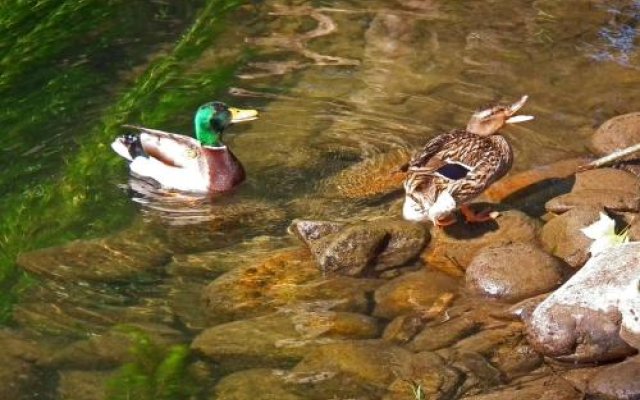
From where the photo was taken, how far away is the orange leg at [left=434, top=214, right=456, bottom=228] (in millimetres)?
7507

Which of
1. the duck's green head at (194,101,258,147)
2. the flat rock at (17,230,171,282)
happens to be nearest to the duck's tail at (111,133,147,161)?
the duck's green head at (194,101,258,147)

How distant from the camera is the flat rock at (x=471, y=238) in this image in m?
7.19

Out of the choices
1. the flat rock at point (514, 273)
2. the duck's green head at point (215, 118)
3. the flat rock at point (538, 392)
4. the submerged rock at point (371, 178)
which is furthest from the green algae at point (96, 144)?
the flat rock at point (538, 392)

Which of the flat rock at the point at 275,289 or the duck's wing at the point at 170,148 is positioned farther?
the duck's wing at the point at 170,148

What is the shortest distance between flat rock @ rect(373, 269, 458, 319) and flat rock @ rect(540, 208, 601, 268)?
0.63 metres

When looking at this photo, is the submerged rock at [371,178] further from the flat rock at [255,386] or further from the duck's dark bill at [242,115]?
the flat rock at [255,386]

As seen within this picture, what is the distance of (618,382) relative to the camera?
5488 mm

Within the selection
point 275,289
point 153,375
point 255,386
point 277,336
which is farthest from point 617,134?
point 153,375

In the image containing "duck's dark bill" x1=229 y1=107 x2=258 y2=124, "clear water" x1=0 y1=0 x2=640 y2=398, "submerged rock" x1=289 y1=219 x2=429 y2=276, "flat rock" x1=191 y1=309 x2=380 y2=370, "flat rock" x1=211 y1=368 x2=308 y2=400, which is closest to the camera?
"flat rock" x1=211 y1=368 x2=308 y2=400

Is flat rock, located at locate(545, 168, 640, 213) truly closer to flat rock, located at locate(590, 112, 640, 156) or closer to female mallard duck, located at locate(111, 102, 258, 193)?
flat rock, located at locate(590, 112, 640, 156)

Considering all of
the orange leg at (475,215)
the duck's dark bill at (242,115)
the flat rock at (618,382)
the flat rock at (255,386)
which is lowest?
the orange leg at (475,215)

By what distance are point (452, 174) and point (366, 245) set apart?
823mm

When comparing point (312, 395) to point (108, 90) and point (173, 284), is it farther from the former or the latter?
point (108, 90)

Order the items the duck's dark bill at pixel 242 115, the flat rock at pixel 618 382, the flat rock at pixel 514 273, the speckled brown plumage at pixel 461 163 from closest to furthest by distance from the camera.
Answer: the flat rock at pixel 618 382
the flat rock at pixel 514 273
the speckled brown plumage at pixel 461 163
the duck's dark bill at pixel 242 115
